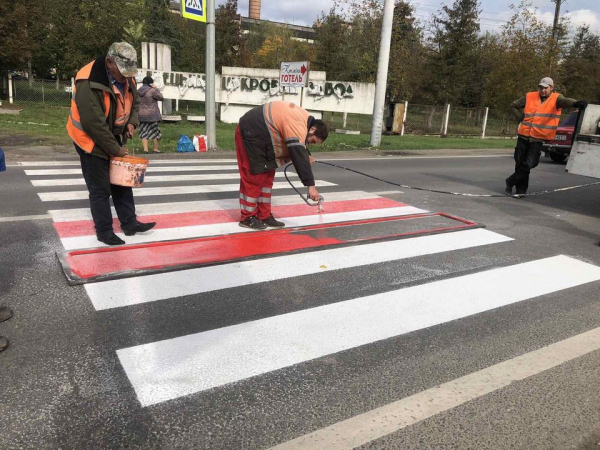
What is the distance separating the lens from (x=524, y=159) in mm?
8562

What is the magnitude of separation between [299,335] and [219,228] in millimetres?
2677

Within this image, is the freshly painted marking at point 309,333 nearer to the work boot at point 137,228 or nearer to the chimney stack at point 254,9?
the work boot at point 137,228

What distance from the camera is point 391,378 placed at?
2.95 meters

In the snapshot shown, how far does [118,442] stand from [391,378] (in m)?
1.52

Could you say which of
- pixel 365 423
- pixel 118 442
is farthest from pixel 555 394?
pixel 118 442

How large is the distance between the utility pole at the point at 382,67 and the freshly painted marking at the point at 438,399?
43.6 feet

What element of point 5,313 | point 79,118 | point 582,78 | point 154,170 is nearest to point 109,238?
point 79,118

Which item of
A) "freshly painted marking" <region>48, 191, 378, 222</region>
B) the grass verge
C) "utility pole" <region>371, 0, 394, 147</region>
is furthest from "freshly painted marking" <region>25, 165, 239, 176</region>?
"utility pole" <region>371, 0, 394, 147</region>

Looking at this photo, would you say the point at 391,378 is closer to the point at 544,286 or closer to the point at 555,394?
the point at 555,394

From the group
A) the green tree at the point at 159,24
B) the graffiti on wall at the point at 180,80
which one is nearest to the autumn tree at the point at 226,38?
the green tree at the point at 159,24

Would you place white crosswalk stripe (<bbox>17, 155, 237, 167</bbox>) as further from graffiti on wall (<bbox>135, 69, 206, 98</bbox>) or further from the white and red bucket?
graffiti on wall (<bbox>135, 69, 206, 98</bbox>)

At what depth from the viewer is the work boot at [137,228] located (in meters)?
5.33

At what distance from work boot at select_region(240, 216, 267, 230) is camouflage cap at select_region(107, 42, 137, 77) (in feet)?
6.84

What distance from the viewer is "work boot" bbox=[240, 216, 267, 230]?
19.1 ft
